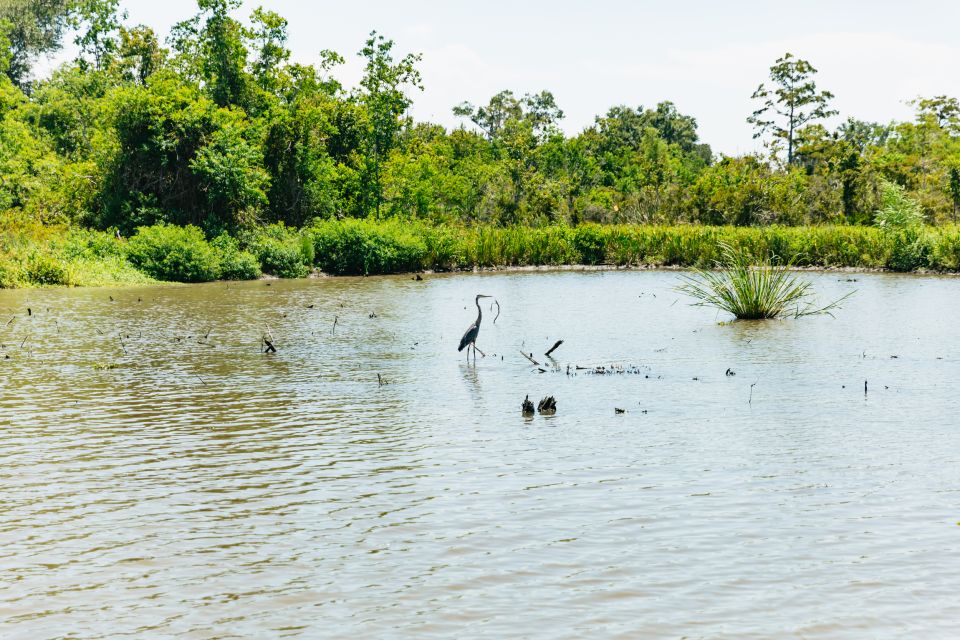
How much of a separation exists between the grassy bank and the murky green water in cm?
2089

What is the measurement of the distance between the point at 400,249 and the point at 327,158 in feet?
33.7

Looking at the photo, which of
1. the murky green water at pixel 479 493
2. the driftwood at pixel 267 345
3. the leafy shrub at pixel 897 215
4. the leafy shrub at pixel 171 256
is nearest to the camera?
the murky green water at pixel 479 493

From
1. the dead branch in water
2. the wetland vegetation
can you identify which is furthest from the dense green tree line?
the dead branch in water

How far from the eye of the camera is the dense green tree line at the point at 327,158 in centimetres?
4688

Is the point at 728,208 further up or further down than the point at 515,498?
further up

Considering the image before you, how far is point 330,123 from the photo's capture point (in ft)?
188

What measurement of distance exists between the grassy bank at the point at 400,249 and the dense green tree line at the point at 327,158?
317 cm

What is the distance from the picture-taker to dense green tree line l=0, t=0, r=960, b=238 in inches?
1845

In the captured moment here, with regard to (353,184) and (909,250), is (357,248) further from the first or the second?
(909,250)

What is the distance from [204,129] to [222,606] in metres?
43.4

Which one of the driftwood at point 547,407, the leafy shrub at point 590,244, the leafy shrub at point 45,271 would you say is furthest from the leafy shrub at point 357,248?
the driftwood at point 547,407

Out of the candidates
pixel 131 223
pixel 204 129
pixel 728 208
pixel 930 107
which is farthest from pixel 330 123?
pixel 930 107

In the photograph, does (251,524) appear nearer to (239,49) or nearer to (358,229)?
(358,229)

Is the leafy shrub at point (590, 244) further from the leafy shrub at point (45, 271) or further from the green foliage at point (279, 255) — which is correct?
the leafy shrub at point (45, 271)
